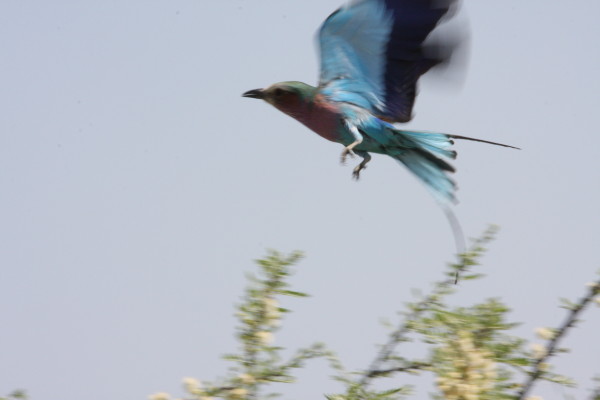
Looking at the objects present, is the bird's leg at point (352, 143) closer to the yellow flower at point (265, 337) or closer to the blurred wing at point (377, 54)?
the blurred wing at point (377, 54)

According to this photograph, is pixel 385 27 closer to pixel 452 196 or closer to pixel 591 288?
pixel 452 196

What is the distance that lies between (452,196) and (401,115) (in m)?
0.47

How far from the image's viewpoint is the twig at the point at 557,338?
10.6ft

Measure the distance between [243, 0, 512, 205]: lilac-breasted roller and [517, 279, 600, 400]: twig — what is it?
30.2 inches

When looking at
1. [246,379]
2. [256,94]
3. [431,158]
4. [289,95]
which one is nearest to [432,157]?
[431,158]

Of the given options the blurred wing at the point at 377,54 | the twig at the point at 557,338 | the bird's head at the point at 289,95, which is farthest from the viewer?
the bird's head at the point at 289,95

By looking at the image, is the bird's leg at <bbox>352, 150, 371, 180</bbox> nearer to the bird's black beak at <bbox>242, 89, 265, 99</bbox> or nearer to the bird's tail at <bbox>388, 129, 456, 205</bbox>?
the bird's tail at <bbox>388, 129, 456, 205</bbox>

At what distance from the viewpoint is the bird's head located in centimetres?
400

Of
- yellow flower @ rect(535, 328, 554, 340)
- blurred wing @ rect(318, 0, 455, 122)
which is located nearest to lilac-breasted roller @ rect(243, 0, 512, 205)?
blurred wing @ rect(318, 0, 455, 122)

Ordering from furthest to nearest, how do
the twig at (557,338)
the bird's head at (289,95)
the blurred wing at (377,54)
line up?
the bird's head at (289,95) → the blurred wing at (377,54) → the twig at (557,338)

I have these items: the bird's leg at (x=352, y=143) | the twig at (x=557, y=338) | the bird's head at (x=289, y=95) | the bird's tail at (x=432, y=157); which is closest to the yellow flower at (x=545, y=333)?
the twig at (x=557, y=338)

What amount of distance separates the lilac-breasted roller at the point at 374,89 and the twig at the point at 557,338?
77cm

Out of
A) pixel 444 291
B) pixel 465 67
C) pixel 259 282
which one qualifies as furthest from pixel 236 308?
pixel 465 67

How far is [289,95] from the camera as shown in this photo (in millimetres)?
4016
